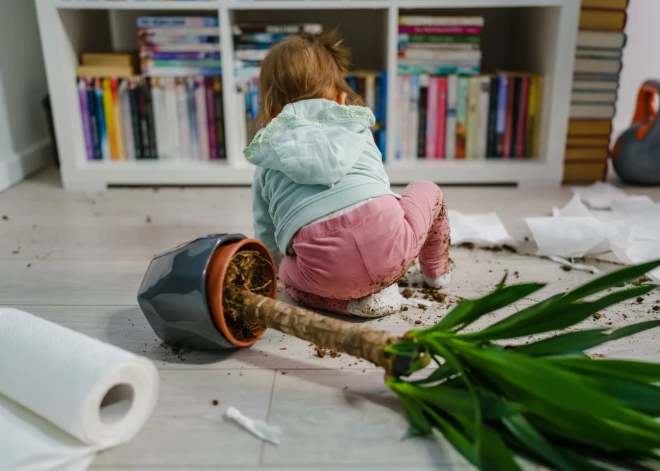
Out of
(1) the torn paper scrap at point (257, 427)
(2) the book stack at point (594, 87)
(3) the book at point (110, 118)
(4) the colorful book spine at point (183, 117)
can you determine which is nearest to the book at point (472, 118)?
(2) the book stack at point (594, 87)

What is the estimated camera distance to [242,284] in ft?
3.38

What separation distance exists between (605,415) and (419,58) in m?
1.49

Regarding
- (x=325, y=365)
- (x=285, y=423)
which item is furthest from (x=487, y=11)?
(x=285, y=423)

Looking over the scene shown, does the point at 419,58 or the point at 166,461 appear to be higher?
the point at 419,58

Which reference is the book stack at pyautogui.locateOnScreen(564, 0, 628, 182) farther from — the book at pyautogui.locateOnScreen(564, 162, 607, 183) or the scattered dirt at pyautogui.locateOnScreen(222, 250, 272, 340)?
the scattered dirt at pyautogui.locateOnScreen(222, 250, 272, 340)

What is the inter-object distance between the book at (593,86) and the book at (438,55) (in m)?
0.30

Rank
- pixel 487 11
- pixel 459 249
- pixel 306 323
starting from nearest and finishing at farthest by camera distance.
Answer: pixel 306 323
pixel 459 249
pixel 487 11

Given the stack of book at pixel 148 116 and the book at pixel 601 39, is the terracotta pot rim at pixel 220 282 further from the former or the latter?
the book at pixel 601 39

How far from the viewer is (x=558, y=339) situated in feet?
2.79

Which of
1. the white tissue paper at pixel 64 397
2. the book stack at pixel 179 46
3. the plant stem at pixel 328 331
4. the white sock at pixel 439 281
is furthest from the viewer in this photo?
the book stack at pixel 179 46

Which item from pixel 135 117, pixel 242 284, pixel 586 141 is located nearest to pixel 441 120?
pixel 586 141

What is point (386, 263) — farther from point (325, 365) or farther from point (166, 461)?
point (166, 461)

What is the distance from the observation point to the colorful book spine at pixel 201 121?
79.9 inches

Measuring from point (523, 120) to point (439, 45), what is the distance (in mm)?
348
